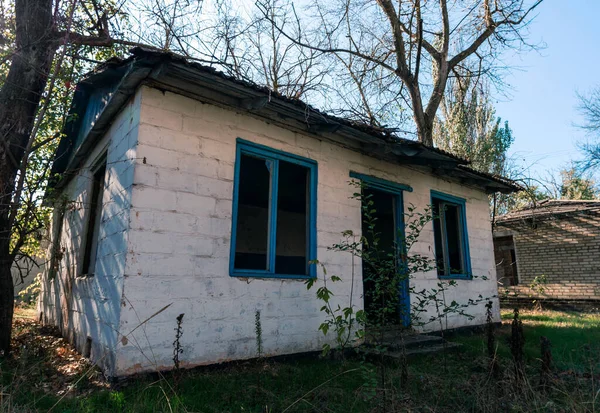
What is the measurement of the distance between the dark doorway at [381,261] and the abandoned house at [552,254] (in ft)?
15.1

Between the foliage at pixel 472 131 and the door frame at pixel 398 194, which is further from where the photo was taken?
the foliage at pixel 472 131

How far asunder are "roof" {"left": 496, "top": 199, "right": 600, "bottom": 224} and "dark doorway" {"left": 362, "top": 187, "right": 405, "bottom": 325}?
5.81 meters

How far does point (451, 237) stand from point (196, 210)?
6.39m

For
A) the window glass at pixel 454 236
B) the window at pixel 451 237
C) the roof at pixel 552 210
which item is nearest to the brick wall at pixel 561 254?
the roof at pixel 552 210

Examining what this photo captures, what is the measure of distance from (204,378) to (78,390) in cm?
117

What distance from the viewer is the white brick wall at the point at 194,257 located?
396 cm

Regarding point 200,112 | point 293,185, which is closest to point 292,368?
point 200,112

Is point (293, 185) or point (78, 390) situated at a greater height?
point (293, 185)

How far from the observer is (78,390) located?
3738mm

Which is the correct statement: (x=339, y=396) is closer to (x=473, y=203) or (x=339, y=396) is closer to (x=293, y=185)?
(x=293, y=185)

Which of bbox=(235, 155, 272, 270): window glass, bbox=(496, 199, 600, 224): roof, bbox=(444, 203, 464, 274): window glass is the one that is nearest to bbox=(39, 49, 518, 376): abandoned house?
bbox=(444, 203, 464, 274): window glass

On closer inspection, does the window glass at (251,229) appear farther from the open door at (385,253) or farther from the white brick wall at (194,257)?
the white brick wall at (194,257)

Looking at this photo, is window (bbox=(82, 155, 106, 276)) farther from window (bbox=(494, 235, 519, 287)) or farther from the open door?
window (bbox=(494, 235, 519, 287))

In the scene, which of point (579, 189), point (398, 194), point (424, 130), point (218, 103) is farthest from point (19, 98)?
point (579, 189)
